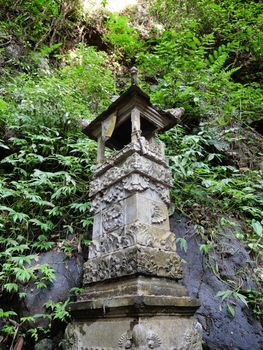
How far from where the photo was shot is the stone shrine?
111 inches

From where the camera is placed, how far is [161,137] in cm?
656

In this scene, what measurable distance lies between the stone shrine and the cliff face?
0.78 m

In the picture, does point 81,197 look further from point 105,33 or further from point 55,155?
point 105,33

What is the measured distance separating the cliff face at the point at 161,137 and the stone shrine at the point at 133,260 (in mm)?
778

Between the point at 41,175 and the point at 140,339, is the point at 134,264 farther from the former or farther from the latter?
the point at 41,175

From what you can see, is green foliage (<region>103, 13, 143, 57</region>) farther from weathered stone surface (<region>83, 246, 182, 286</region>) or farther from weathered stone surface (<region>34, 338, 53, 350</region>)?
weathered stone surface (<region>34, 338, 53, 350</region>)

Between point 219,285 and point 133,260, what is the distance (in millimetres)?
2073

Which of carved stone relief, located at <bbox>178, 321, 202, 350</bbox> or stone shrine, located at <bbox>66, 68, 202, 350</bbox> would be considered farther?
carved stone relief, located at <bbox>178, 321, 202, 350</bbox>

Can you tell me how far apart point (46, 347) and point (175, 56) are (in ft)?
25.6

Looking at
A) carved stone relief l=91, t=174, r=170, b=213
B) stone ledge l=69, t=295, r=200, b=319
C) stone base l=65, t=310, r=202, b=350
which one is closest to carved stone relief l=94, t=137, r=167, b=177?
carved stone relief l=91, t=174, r=170, b=213

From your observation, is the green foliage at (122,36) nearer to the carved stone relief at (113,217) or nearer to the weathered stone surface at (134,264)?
the carved stone relief at (113,217)

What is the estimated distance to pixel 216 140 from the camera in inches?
270

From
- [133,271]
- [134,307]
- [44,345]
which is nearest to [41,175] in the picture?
[44,345]

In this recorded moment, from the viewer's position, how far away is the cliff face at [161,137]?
13.6 feet
